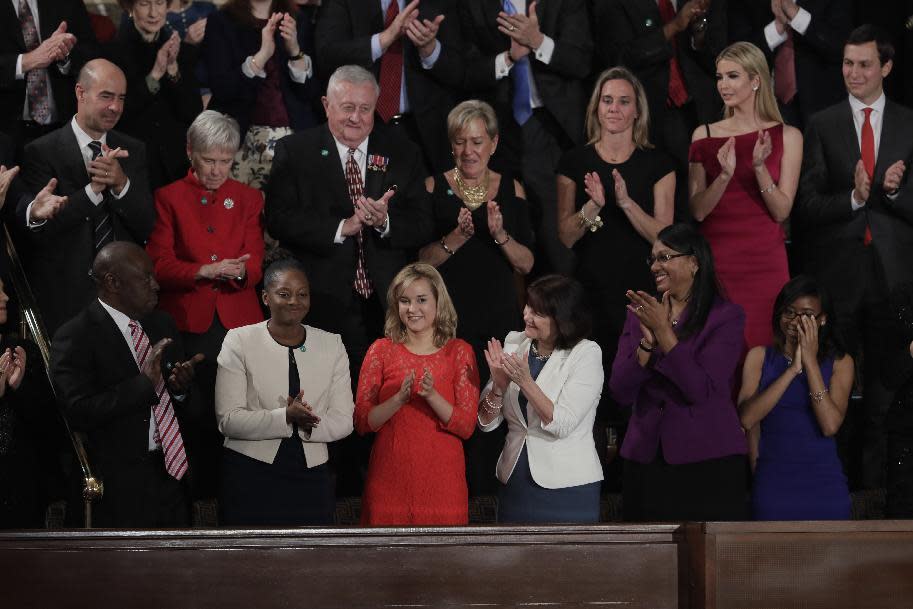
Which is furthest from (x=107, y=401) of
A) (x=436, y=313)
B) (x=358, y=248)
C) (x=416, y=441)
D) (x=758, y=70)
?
(x=758, y=70)

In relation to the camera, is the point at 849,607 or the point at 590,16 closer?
the point at 849,607

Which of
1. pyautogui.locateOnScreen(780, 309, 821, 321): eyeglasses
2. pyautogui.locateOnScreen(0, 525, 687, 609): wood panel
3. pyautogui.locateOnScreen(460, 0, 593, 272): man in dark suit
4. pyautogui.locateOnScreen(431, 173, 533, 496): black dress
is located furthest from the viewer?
pyautogui.locateOnScreen(460, 0, 593, 272): man in dark suit

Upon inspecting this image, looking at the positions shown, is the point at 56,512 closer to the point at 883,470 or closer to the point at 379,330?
the point at 379,330

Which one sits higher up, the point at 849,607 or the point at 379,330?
the point at 379,330

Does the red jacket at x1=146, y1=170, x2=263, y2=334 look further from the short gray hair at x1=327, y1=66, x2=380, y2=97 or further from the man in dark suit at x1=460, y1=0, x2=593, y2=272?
the man in dark suit at x1=460, y1=0, x2=593, y2=272

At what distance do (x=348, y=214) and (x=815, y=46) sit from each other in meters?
2.07

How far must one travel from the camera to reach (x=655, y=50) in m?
5.55

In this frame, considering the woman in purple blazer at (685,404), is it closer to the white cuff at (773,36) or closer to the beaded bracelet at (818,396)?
the beaded bracelet at (818,396)

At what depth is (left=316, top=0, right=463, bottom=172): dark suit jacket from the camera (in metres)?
5.46

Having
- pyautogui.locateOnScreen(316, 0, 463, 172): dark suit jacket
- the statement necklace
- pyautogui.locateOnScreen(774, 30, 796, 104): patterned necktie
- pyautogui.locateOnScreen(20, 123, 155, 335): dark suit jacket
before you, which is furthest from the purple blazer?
pyautogui.locateOnScreen(20, 123, 155, 335): dark suit jacket

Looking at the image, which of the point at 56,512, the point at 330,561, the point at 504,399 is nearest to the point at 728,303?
the point at 504,399

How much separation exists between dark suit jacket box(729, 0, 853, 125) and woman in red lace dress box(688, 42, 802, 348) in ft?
1.46

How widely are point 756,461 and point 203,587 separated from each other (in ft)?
6.97

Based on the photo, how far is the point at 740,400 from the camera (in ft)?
15.3
